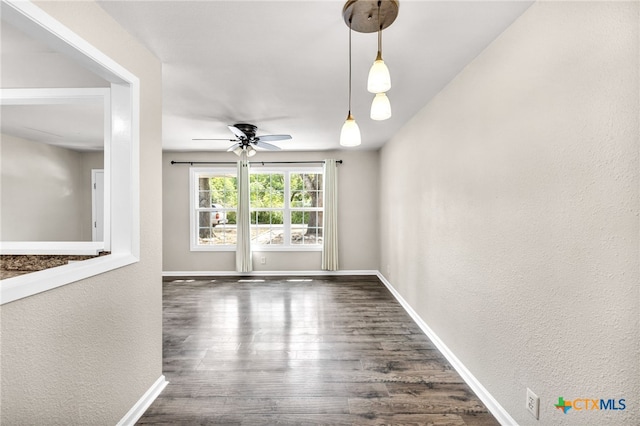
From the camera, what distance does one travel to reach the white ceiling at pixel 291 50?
1.53 metres

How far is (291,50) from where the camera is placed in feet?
6.33

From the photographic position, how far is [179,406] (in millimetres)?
1905

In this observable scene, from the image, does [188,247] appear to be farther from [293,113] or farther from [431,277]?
[431,277]

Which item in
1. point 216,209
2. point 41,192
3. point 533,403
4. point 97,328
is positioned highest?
point 41,192

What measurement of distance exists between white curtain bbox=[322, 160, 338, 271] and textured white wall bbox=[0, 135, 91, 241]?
15.8ft

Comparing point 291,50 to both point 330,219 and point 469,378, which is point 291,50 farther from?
point 330,219

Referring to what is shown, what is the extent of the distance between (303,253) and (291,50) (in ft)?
13.6

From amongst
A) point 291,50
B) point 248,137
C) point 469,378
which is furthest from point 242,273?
point 291,50

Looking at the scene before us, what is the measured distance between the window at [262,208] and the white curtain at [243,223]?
0.62 feet

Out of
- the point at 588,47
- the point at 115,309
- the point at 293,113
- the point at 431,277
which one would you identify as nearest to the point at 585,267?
the point at 588,47

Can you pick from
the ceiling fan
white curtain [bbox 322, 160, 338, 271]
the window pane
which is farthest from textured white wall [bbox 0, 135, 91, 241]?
white curtain [bbox 322, 160, 338, 271]

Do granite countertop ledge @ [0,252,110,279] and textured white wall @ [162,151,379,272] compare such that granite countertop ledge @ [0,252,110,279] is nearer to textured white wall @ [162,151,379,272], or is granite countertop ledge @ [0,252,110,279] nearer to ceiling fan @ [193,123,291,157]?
ceiling fan @ [193,123,291,157]

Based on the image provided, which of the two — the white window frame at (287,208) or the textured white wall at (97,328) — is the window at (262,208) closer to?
the white window frame at (287,208)

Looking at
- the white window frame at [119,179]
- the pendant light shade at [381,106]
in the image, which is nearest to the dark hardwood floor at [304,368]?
the white window frame at [119,179]
